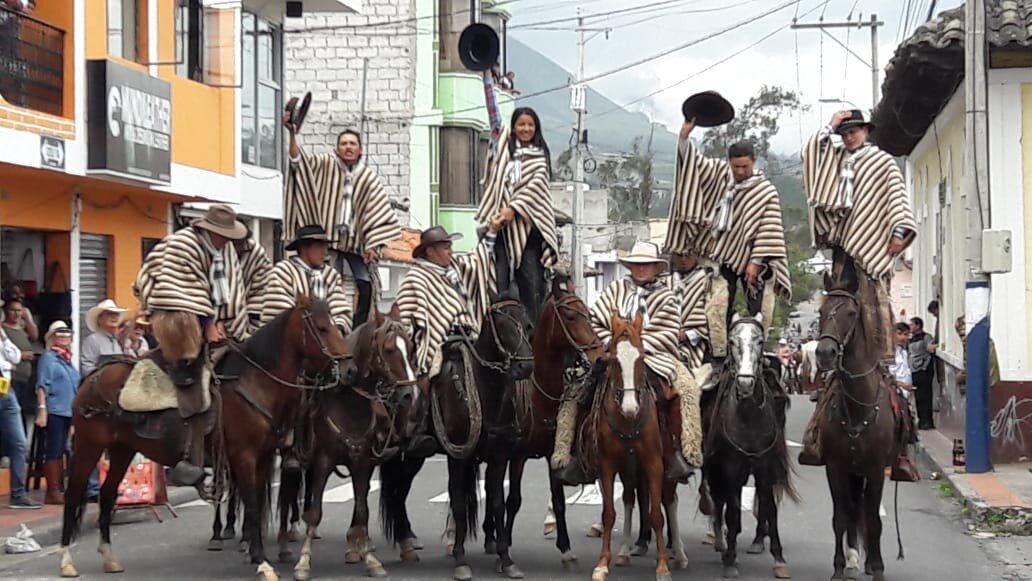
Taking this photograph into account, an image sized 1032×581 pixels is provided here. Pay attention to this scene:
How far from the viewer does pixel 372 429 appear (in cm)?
1257

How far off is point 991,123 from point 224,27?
440 inches

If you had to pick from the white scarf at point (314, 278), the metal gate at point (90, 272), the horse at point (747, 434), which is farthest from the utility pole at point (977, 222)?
the metal gate at point (90, 272)

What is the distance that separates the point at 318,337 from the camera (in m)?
12.1

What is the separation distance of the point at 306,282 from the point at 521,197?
78.0 inches

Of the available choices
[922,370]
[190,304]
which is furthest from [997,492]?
[190,304]

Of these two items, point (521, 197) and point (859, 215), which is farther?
point (521, 197)

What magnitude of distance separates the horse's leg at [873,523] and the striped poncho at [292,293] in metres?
4.52

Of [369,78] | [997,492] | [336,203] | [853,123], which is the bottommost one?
[997,492]

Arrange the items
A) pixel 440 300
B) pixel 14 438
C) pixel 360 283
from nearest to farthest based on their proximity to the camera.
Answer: pixel 440 300 → pixel 360 283 → pixel 14 438

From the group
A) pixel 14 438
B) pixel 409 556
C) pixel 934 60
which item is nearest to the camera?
pixel 409 556

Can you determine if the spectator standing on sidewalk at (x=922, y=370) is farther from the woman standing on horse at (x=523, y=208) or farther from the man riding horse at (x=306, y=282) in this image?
the man riding horse at (x=306, y=282)

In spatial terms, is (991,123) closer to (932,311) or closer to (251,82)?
A: (932,311)

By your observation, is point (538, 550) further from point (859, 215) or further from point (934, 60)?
point (934, 60)

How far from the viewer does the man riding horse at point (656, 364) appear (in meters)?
12.3
